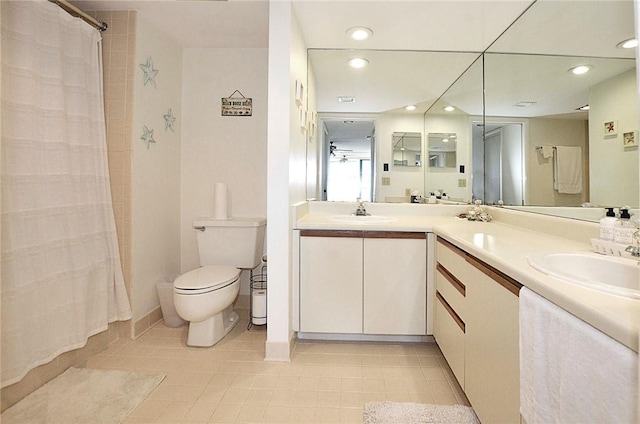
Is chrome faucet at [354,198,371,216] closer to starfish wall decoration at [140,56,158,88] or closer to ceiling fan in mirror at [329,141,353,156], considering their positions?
ceiling fan in mirror at [329,141,353,156]

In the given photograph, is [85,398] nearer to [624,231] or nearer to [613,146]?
[624,231]

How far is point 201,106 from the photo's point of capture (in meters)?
2.79

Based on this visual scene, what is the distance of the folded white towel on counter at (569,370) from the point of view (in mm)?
579

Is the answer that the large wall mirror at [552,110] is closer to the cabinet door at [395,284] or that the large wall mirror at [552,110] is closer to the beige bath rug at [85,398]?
the cabinet door at [395,284]

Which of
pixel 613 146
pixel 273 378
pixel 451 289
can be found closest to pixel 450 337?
pixel 451 289

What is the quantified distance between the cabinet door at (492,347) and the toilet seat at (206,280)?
144 cm

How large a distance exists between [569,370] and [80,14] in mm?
2737

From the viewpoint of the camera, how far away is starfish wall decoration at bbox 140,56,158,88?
7.56ft

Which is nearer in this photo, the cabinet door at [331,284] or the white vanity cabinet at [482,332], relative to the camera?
the white vanity cabinet at [482,332]

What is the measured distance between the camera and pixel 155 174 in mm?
2453

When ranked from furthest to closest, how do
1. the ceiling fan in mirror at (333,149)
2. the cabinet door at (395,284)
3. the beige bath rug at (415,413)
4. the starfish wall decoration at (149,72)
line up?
the ceiling fan in mirror at (333,149) < the starfish wall decoration at (149,72) < the cabinet door at (395,284) < the beige bath rug at (415,413)

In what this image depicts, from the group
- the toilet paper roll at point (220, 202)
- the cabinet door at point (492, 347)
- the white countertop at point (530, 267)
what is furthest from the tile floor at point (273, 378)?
the toilet paper roll at point (220, 202)

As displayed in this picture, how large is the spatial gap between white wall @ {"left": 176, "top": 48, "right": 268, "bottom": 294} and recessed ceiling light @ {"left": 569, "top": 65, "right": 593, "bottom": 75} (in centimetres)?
203

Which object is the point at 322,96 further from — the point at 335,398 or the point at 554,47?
the point at 335,398
